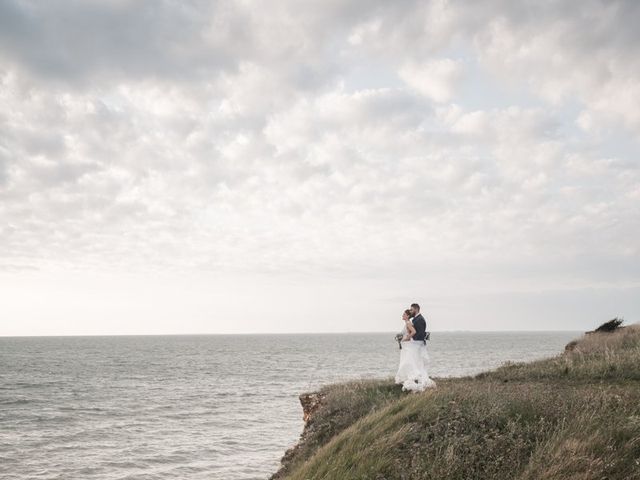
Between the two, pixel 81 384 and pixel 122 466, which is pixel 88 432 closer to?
pixel 122 466

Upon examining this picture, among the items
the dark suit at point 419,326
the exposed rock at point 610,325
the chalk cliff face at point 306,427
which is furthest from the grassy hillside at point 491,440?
the exposed rock at point 610,325

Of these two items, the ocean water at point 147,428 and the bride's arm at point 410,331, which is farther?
the ocean water at point 147,428

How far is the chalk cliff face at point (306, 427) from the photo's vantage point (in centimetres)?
1343

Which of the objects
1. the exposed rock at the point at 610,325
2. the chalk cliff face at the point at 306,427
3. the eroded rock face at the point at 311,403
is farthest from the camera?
the exposed rock at the point at 610,325

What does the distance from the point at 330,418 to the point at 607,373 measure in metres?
8.76

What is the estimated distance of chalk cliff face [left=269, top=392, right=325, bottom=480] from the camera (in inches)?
529

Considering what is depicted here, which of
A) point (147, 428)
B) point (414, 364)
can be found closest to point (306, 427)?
point (414, 364)

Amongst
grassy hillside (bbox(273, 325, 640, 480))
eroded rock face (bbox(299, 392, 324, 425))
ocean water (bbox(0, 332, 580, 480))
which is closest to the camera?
grassy hillside (bbox(273, 325, 640, 480))

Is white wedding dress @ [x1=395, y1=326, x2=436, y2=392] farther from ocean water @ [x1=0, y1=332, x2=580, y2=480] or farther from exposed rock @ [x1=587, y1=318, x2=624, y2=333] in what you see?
exposed rock @ [x1=587, y1=318, x2=624, y2=333]

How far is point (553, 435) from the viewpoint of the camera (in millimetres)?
7098

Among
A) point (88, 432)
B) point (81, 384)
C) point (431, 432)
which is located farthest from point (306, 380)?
point (431, 432)

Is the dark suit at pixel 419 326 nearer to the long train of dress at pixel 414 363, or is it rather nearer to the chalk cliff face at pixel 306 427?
the long train of dress at pixel 414 363

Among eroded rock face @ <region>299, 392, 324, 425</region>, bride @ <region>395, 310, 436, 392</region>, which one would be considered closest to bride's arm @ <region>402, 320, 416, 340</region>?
bride @ <region>395, 310, 436, 392</region>

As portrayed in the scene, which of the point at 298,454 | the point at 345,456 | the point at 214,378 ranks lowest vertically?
the point at 214,378
